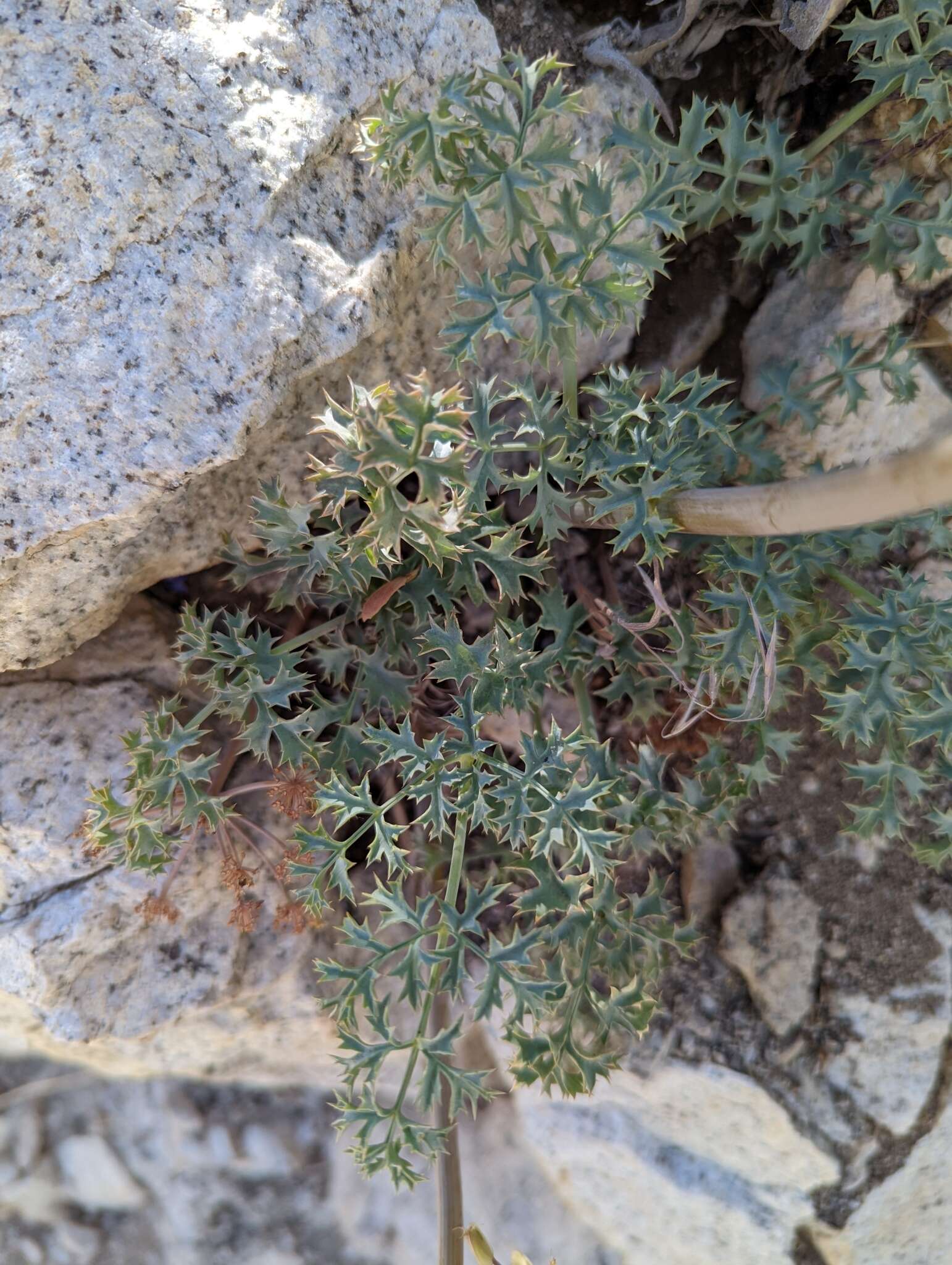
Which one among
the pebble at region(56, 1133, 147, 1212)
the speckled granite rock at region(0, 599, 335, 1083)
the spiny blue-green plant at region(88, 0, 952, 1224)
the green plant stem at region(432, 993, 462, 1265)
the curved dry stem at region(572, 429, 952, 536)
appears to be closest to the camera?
the curved dry stem at region(572, 429, 952, 536)

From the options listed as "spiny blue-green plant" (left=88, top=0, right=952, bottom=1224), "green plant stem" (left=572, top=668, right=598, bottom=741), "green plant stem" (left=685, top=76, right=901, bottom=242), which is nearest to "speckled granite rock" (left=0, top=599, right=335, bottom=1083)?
"spiny blue-green plant" (left=88, top=0, right=952, bottom=1224)

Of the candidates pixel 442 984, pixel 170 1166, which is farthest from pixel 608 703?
pixel 170 1166

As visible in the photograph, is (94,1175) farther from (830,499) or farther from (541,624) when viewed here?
(830,499)

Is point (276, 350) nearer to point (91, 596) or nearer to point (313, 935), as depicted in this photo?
point (91, 596)

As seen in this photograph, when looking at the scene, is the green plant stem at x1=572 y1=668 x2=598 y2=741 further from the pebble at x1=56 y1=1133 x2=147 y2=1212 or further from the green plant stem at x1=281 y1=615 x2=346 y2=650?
the pebble at x1=56 y1=1133 x2=147 y2=1212

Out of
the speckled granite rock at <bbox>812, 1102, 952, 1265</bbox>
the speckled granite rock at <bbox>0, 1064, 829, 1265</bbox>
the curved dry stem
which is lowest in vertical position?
the speckled granite rock at <bbox>812, 1102, 952, 1265</bbox>
